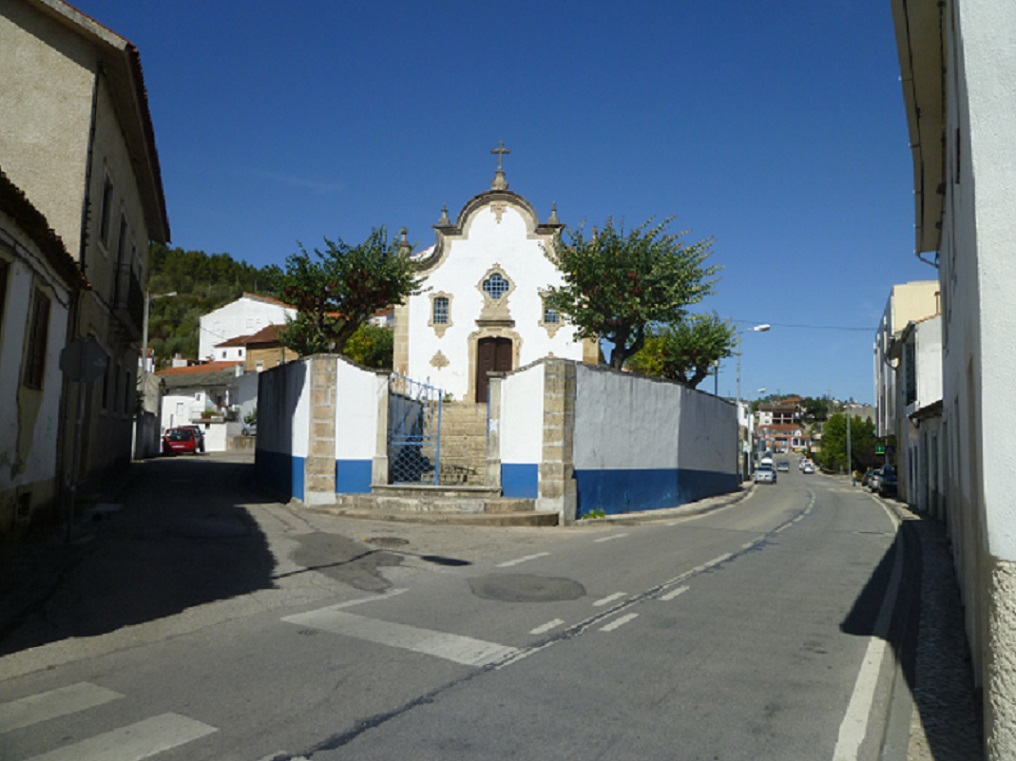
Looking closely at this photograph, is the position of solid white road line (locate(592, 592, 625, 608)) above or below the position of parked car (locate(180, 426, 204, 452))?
below

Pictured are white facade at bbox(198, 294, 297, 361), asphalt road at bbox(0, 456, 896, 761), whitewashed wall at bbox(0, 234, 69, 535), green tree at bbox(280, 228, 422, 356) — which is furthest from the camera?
white facade at bbox(198, 294, 297, 361)

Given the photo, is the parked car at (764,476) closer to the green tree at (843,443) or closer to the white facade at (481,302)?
the green tree at (843,443)

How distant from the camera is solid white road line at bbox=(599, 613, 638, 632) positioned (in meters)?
7.31

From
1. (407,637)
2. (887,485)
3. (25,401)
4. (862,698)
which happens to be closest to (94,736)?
(407,637)

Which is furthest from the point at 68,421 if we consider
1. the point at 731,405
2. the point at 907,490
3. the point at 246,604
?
the point at 907,490

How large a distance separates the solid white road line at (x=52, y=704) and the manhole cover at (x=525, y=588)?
419 centimetres

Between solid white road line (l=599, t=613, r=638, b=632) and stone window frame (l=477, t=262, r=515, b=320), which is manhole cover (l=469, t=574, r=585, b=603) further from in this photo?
stone window frame (l=477, t=262, r=515, b=320)

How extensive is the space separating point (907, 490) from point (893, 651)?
28.8 metres

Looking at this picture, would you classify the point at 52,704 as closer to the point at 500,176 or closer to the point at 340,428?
the point at 340,428

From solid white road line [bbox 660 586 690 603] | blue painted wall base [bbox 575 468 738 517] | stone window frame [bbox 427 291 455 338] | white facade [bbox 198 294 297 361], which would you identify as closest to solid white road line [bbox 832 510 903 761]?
solid white road line [bbox 660 586 690 603]

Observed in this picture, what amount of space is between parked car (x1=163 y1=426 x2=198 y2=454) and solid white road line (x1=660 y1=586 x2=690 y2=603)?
3528cm

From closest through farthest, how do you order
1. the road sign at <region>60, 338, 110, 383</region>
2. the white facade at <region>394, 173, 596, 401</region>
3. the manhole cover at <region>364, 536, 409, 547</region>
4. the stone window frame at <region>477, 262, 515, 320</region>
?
1. the road sign at <region>60, 338, 110, 383</region>
2. the manhole cover at <region>364, 536, 409, 547</region>
3. the white facade at <region>394, 173, 596, 401</region>
4. the stone window frame at <region>477, 262, 515, 320</region>

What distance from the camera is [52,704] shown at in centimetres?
495

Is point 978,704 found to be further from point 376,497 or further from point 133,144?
point 133,144
